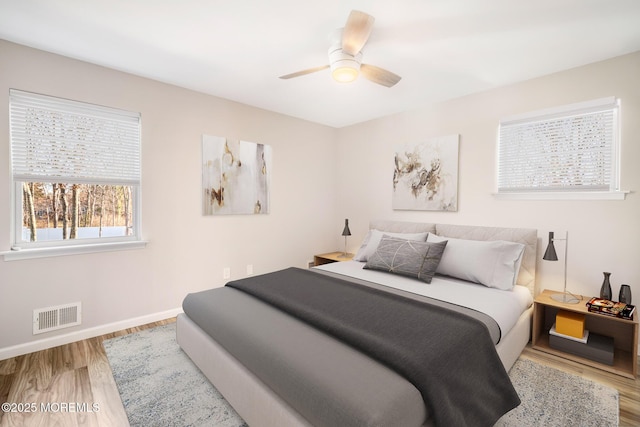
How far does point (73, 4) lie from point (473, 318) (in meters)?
3.14

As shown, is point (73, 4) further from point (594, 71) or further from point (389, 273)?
point (594, 71)

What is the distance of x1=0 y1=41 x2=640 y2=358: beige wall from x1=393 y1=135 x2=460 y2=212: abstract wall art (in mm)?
105

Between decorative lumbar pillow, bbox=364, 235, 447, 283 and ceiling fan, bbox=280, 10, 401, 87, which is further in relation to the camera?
decorative lumbar pillow, bbox=364, 235, 447, 283

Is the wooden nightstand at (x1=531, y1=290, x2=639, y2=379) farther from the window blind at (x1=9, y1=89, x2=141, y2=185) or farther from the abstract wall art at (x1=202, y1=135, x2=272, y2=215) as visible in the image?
the window blind at (x1=9, y1=89, x2=141, y2=185)

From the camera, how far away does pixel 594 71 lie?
254 centimetres

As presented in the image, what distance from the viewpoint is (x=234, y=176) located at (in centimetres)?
360

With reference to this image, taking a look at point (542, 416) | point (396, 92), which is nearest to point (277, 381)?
point (542, 416)

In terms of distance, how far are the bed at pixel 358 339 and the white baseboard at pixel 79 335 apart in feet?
2.81

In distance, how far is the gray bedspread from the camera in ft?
4.33

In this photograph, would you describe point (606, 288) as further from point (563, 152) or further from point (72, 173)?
point (72, 173)

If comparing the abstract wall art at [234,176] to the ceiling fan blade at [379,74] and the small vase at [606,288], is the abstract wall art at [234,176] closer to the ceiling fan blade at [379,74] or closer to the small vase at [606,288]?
the ceiling fan blade at [379,74]

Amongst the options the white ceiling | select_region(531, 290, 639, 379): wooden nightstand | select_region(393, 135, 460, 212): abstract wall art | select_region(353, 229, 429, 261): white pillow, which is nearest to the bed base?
select_region(531, 290, 639, 379): wooden nightstand

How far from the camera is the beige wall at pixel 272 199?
240 centimetres

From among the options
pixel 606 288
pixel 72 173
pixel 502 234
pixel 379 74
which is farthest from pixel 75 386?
pixel 606 288
